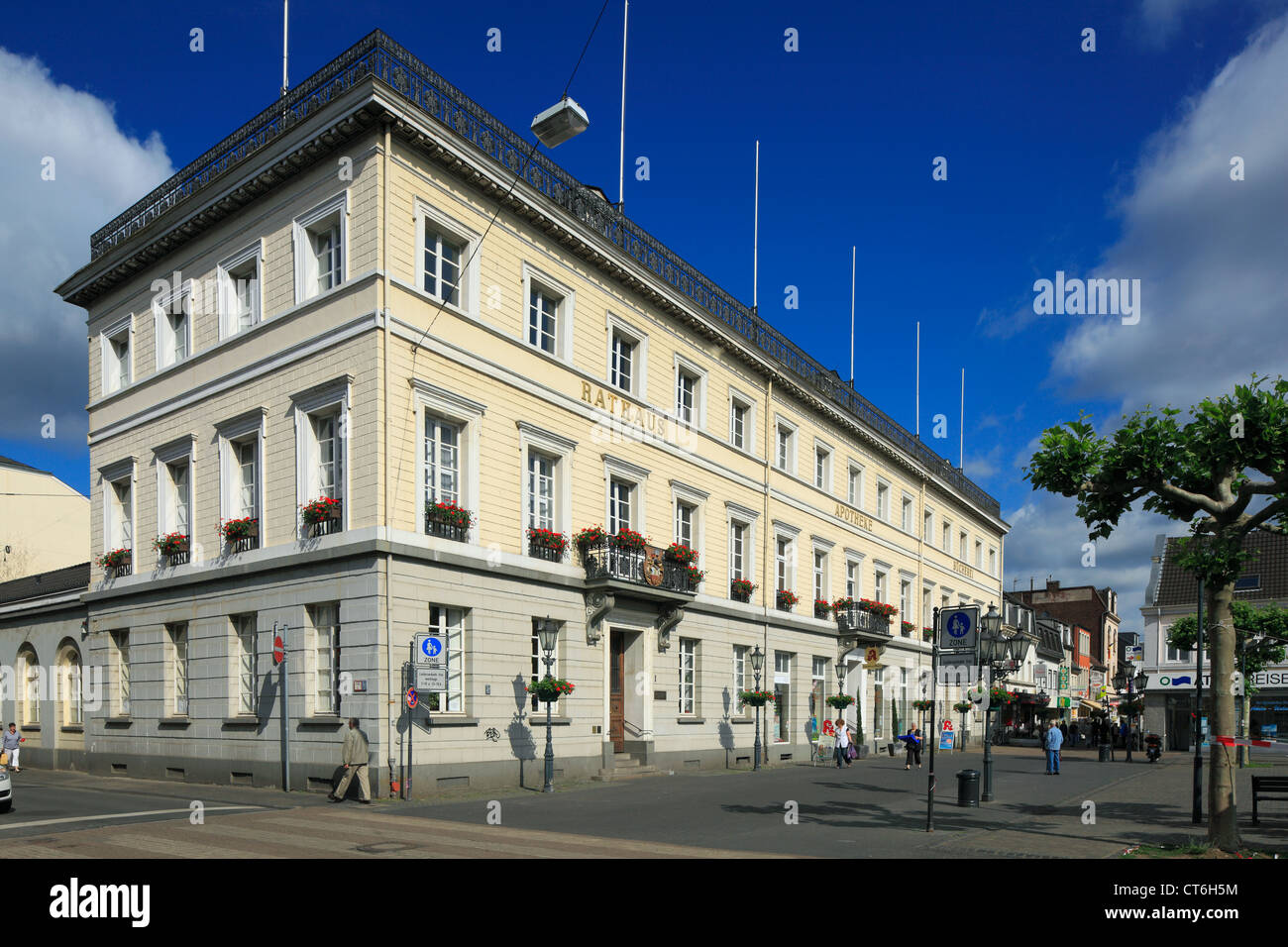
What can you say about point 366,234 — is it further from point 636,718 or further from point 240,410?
point 636,718

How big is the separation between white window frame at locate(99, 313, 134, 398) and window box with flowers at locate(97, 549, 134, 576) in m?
4.53

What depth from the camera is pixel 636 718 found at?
91.2ft

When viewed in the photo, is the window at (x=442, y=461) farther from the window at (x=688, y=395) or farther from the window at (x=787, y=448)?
the window at (x=787, y=448)

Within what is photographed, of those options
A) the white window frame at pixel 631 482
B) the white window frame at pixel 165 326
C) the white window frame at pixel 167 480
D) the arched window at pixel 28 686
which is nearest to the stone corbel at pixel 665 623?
the white window frame at pixel 631 482

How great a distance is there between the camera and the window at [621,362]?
93.0ft

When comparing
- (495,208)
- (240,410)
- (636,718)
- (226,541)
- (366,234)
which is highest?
(495,208)

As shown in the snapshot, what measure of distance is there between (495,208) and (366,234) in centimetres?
394

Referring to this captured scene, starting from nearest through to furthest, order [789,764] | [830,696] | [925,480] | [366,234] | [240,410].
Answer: [366,234] < [240,410] < [789,764] < [830,696] < [925,480]

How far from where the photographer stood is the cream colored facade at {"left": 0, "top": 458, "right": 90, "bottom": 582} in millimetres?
43781

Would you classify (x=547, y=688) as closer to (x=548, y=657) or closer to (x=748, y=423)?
(x=548, y=657)

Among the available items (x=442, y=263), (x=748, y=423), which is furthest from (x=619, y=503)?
(x=442, y=263)

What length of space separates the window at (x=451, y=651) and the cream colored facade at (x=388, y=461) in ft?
0.23

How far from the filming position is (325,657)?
70.1ft
